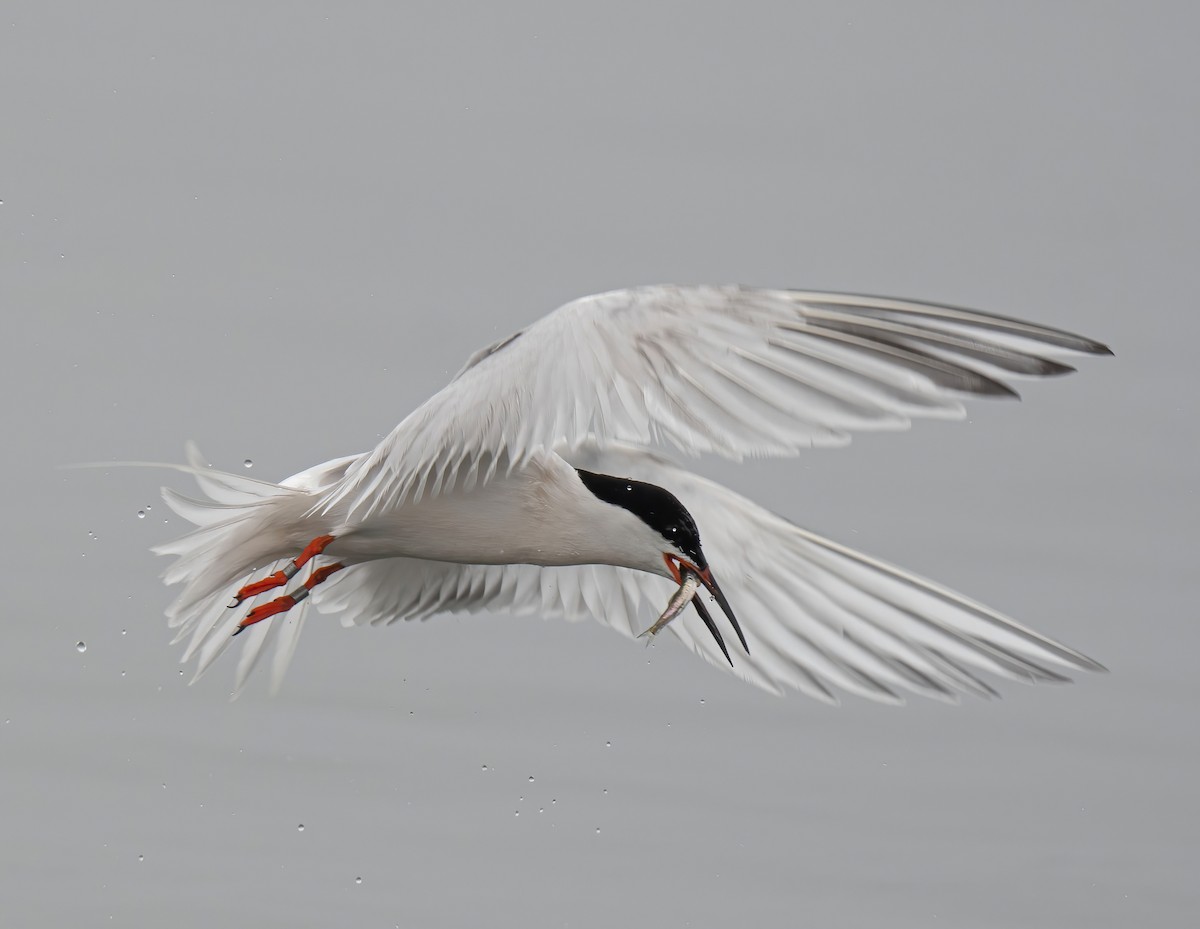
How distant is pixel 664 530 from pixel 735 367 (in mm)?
741

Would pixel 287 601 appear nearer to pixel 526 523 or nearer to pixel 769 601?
pixel 526 523

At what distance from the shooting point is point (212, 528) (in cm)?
313

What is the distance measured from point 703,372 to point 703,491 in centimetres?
116

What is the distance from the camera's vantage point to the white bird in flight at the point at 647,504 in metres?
2.27

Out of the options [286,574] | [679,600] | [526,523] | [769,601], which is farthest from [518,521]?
[769,601]

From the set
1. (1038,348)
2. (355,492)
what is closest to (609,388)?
(1038,348)

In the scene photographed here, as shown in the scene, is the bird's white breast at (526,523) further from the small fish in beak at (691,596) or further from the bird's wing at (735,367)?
the bird's wing at (735,367)

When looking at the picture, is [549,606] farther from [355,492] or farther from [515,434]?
[515,434]

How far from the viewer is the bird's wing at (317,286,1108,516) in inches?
87.6

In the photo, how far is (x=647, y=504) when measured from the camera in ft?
9.89

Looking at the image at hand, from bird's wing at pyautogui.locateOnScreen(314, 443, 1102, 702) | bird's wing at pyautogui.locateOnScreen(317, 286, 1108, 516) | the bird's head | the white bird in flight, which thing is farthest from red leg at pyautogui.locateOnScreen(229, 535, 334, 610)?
bird's wing at pyautogui.locateOnScreen(317, 286, 1108, 516)

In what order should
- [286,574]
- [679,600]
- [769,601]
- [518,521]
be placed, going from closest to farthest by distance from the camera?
[679,600], [518,521], [286,574], [769,601]

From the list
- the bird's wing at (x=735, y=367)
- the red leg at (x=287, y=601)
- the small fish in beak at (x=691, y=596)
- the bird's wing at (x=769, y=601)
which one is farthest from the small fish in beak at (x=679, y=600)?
the red leg at (x=287, y=601)

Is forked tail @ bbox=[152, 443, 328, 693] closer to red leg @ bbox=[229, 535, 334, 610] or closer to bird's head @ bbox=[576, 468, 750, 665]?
red leg @ bbox=[229, 535, 334, 610]
